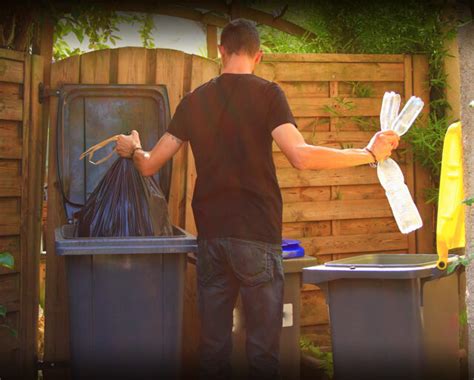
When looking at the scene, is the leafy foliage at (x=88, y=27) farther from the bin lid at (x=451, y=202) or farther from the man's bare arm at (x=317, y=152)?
the bin lid at (x=451, y=202)

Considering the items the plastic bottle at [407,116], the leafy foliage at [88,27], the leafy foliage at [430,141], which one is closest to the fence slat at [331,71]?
the leafy foliage at [430,141]

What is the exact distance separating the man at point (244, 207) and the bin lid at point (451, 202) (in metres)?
0.31

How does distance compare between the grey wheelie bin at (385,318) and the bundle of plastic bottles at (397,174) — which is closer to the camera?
the grey wheelie bin at (385,318)

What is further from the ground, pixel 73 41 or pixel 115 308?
pixel 73 41

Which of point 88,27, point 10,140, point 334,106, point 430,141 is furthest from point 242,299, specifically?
point 88,27

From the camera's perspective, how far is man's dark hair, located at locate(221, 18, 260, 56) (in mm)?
3328

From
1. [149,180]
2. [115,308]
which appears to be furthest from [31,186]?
[115,308]

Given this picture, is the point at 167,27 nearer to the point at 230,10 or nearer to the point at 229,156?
the point at 230,10

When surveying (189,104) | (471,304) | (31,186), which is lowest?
(471,304)

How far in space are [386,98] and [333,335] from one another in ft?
3.51

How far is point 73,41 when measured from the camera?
5688 millimetres

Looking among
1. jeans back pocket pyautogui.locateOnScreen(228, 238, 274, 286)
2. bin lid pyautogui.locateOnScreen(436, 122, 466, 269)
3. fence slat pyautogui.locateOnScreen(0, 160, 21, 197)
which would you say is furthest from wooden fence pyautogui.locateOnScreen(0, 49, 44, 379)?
bin lid pyautogui.locateOnScreen(436, 122, 466, 269)

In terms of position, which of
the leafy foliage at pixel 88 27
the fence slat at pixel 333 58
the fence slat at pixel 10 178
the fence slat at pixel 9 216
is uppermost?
the leafy foliage at pixel 88 27

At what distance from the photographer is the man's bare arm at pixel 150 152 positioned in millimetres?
3457
